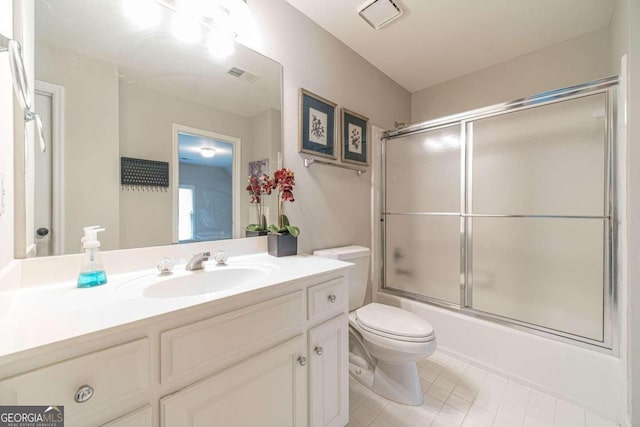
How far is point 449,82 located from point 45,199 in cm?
299

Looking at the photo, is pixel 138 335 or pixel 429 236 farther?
pixel 429 236

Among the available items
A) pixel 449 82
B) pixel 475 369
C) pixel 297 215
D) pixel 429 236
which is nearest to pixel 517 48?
pixel 449 82

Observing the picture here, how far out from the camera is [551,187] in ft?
5.36

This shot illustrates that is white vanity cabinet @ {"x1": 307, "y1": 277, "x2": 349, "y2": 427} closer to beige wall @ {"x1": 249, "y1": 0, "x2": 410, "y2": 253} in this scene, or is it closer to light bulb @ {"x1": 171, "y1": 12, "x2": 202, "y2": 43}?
beige wall @ {"x1": 249, "y1": 0, "x2": 410, "y2": 253}

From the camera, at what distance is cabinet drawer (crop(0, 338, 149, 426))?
0.46 m

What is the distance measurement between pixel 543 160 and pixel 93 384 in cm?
240

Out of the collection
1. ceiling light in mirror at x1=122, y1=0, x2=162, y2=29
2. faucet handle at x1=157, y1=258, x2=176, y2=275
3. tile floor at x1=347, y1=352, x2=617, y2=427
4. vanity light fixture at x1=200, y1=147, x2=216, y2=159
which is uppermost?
ceiling light in mirror at x1=122, y1=0, x2=162, y2=29

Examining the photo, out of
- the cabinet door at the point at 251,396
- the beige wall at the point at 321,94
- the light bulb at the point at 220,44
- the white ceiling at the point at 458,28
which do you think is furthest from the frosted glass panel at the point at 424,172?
the cabinet door at the point at 251,396

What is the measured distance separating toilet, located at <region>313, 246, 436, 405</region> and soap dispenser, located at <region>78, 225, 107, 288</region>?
1068mm

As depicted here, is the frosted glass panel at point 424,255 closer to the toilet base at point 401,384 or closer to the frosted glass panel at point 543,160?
the frosted glass panel at point 543,160

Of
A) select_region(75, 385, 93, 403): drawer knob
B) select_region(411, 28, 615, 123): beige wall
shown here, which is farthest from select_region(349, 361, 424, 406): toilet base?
select_region(411, 28, 615, 123): beige wall

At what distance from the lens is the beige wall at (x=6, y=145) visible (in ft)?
2.21

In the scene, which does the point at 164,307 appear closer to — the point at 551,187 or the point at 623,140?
the point at 623,140

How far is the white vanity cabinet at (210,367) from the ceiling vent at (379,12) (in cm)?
158
